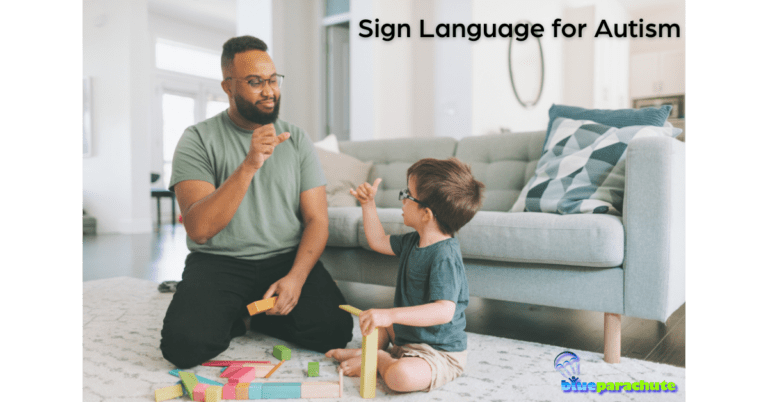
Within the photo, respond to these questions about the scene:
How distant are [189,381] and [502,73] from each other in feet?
13.0

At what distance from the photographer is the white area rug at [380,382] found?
1.18m

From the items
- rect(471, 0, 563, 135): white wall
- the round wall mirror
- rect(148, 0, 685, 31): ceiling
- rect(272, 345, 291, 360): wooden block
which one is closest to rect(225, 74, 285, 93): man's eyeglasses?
rect(272, 345, 291, 360): wooden block

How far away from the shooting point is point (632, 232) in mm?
Result: 1424

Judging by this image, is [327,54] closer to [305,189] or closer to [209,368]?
[305,189]

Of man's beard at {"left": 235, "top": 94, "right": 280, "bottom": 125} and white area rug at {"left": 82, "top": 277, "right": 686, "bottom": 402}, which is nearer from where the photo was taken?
white area rug at {"left": 82, "top": 277, "right": 686, "bottom": 402}

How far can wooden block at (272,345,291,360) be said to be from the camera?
4.66ft

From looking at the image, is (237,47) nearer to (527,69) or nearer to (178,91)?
(527,69)

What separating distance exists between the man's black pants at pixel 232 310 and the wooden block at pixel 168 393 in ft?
0.50

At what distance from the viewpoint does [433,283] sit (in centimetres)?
121

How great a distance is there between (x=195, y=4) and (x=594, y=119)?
656 centimetres

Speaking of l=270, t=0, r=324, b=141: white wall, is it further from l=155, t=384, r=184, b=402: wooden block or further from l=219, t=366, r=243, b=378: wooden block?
l=155, t=384, r=184, b=402: wooden block

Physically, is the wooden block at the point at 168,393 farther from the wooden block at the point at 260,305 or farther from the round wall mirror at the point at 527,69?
the round wall mirror at the point at 527,69

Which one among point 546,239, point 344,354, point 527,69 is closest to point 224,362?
point 344,354

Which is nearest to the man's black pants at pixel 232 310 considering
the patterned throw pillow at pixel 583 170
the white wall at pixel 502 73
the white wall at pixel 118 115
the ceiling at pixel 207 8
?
the patterned throw pillow at pixel 583 170
